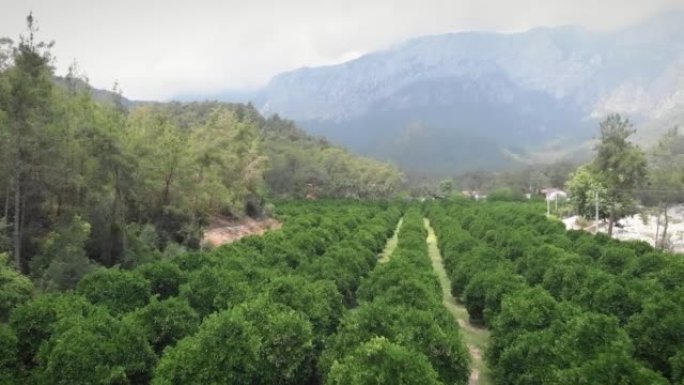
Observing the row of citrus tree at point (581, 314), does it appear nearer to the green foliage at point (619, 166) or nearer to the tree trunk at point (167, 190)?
the green foliage at point (619, 166)

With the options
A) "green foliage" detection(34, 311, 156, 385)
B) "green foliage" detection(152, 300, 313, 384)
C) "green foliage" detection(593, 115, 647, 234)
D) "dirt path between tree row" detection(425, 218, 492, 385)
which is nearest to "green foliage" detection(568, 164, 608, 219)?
"green foliage" detection(593, 115, 647, 234)

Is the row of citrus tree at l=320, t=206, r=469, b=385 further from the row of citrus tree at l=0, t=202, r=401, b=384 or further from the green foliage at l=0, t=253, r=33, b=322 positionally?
the green foliage at l=0, t=253, r=33, b=322

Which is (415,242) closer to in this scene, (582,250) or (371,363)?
(582,250)

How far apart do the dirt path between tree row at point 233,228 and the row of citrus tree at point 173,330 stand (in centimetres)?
2842

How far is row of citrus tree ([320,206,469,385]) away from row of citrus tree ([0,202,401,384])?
1450mm

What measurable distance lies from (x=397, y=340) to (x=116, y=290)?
35.5 feet

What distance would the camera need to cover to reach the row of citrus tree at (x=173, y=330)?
1358cm

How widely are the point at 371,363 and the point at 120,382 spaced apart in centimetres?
656

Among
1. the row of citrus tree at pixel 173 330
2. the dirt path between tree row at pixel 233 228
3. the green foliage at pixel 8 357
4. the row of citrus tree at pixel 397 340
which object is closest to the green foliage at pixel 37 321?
the row of citrus tree at pixel 173 330

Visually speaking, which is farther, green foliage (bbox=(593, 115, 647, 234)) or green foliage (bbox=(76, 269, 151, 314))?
green foliage (bbox=(593, 115, 647, 234))

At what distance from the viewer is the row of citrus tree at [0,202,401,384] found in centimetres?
1358

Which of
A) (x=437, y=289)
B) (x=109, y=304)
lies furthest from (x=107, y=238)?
(x=437, y=289)

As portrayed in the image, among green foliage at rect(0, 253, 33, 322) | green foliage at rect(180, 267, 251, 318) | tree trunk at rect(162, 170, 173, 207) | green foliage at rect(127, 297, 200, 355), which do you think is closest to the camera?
green foliage at rect(127, 297, 200, 355)

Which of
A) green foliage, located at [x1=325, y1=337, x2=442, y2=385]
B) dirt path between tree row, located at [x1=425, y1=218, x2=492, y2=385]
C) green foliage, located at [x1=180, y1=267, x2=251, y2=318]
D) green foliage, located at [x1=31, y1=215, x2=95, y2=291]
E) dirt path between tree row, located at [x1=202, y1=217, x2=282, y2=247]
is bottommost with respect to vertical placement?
dirt path between tree row, located at [x1=202, y1=217, x2=282, y2=247]
